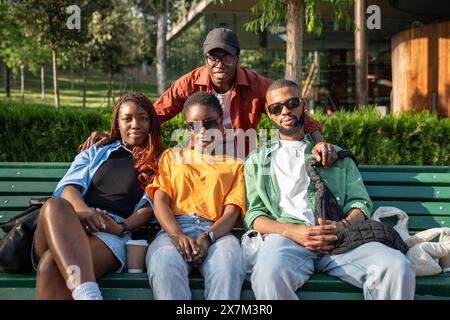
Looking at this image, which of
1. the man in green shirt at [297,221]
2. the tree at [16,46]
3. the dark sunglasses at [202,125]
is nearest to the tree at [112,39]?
the tree at [16,46]

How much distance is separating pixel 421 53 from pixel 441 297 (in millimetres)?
10252

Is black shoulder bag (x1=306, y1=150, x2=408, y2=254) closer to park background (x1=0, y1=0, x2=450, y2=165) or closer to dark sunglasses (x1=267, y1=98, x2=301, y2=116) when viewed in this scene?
dark sunglasses (x1=267, y1=98, x2=301, y2=116)

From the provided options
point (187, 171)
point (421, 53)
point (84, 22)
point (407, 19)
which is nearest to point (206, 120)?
point (187, 171)

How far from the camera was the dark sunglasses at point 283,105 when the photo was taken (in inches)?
145

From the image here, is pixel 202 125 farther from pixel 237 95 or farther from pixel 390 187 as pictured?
pixel 390 187

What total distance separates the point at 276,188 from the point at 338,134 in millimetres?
2280

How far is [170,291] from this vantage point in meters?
3.00

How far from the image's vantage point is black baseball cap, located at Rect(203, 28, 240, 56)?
155 inches

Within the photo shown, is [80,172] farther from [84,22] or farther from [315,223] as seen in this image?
[84,22]

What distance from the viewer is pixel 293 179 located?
12.1 ft

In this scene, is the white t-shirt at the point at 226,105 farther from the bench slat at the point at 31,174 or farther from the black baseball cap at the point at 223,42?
the bench slat at the point at 31,174

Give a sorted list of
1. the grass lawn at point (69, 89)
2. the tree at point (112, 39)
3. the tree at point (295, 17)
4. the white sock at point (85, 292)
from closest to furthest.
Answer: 1. the white sock at point (85, 292)
2. the tree at point (295, 17)
3. the tree at point (112, 39)
4. the grass lawn at point (69, 89)

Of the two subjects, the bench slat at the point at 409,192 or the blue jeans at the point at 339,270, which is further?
the bench slat at the point at 409,192

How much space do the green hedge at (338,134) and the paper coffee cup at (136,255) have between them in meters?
2.63
